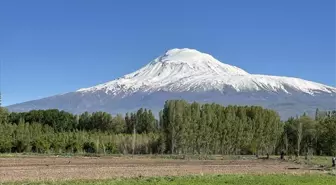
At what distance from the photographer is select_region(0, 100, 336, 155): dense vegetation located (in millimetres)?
92625

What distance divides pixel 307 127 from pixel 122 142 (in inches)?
1529

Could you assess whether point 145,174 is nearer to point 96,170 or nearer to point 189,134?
point 96,170

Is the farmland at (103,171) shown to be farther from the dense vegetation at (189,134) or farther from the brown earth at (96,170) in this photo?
the dense vegetation at (189,134)

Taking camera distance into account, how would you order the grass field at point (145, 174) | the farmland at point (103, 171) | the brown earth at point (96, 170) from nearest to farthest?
the grass field at point (145, 174) → the farmland at point (103, 171) → the brown earth at point (96, 170)

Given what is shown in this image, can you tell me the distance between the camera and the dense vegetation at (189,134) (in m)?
92.6

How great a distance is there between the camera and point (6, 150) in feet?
287

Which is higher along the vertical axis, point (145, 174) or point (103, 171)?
point (103, 171)

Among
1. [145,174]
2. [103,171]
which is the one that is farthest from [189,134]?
[145,174]

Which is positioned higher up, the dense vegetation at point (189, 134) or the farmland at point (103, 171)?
the dense vegetation at point (189, 134)

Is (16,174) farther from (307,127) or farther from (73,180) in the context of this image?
(307,127)

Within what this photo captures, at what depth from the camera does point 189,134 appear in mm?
102312

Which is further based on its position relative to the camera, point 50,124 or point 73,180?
point 50,124

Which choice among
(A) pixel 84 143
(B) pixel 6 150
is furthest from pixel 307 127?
(B) pixel 6 150

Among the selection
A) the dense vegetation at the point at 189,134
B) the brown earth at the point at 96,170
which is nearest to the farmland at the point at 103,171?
the brown earth at the point at 96,170
